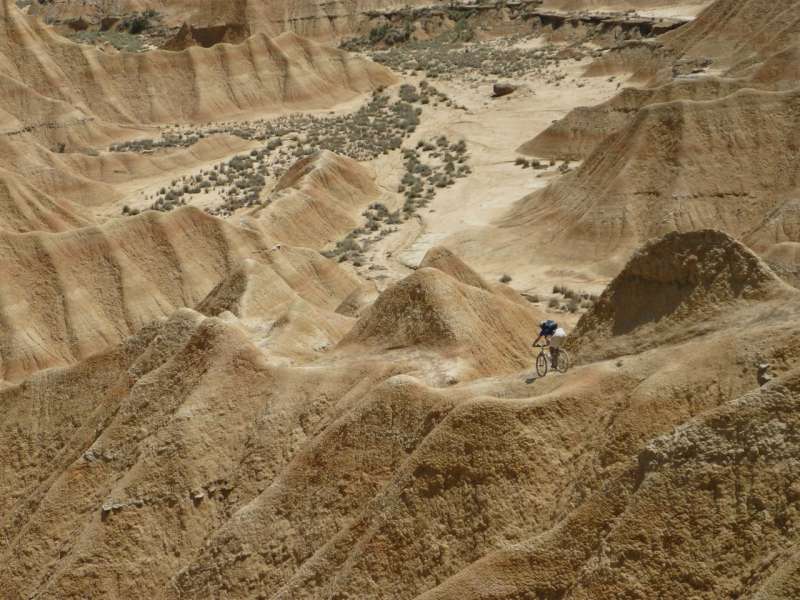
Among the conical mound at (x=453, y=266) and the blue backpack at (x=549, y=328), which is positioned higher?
the blue backpack at (x=549, y=328)

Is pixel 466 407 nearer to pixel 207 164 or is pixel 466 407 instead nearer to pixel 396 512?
pixel 396 512

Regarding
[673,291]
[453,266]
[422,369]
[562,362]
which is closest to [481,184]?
[453,266]

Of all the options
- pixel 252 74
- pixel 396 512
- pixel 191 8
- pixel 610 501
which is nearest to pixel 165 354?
pixel 396 512

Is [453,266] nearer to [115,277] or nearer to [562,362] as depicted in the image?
[115,277]

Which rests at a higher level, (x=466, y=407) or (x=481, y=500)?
(x=466, y=407)

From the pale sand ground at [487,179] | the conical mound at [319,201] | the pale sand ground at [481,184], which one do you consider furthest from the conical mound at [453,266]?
the conical mound at [319,201]

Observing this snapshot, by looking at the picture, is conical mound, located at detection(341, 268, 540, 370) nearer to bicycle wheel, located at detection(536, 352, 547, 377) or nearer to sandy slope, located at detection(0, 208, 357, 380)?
bicycle wheel, located at detection(536, 352, 547, 377)

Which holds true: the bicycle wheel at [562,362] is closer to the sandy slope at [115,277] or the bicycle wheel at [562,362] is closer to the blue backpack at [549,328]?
the blue backpack at [549,328]

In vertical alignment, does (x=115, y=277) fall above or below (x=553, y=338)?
below
